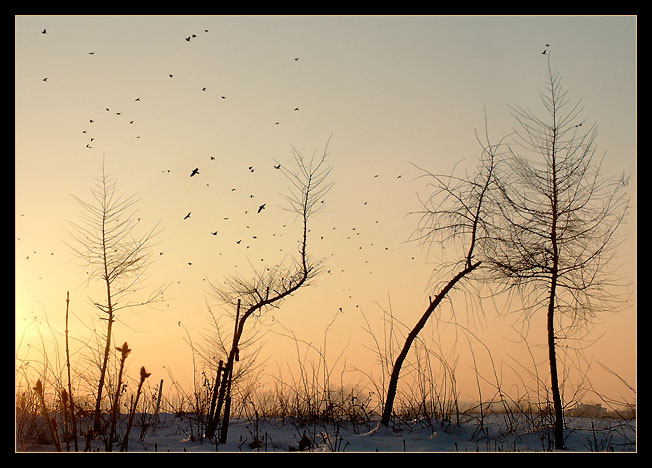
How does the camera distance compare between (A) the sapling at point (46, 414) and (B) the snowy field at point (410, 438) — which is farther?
(B) the snowy field at point (410, 438)

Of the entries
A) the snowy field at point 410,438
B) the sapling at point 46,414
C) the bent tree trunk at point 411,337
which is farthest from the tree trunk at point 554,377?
the sapling at point 46,414

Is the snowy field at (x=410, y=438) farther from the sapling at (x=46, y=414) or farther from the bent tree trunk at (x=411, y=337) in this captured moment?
the sapling at (x=46, y=414)

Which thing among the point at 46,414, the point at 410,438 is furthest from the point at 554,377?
the point at 46,414

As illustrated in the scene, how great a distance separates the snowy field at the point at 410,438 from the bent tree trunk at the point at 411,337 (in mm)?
393

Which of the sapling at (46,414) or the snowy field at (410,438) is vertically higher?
the sapling at (46,414)

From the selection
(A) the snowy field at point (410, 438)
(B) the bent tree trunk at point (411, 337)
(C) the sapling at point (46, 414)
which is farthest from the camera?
(B) the bent tree trunk at point (411, 337)

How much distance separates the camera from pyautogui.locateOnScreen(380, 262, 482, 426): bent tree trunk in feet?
36.9

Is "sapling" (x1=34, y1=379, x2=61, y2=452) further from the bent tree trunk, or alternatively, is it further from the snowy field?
the bent tree trunk

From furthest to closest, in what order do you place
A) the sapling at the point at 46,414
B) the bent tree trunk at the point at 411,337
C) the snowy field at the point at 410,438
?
the bent tree trunk at the point at 411,337
the snowy field at the point at 410,438
the sapling at the point at 46,414

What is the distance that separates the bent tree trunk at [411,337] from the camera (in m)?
11.2

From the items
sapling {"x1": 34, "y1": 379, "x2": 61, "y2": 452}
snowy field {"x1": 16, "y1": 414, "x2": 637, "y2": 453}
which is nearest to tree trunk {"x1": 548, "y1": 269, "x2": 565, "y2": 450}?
snowy field {"x1": 16, "y1": 414, "x2": 637, "y2": 453}
